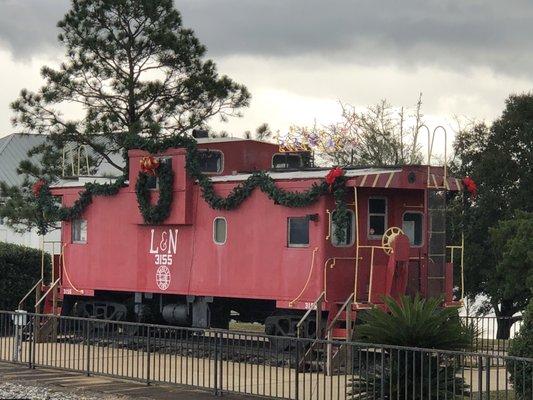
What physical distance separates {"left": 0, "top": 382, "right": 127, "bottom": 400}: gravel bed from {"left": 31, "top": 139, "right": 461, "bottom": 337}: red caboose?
5.21m

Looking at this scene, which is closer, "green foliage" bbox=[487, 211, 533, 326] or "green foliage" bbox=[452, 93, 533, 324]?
"green foliage" bbox=[487, 211, 533, 326]

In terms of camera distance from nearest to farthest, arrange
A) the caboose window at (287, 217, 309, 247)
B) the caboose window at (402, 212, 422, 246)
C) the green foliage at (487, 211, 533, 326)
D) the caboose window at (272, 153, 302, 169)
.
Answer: the caboose window at (287, 217, 309, 247) → the caboose window at (402, 212, 422, 246) → the caboose window at (272, 153, 302, 169) → the green foliage at (487, 211, 533, 326)

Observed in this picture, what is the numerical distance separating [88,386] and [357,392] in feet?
15.8

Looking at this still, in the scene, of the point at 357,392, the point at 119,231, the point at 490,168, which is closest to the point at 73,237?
the point at 119,231

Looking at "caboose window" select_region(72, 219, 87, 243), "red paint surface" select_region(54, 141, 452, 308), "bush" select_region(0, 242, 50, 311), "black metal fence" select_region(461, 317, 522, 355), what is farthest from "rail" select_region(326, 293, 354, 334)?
"bush" select_region(0, 242, 50, 311)

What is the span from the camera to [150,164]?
21.5 metres

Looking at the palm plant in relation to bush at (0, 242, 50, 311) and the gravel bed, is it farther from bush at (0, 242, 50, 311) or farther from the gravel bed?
bush at (0, 242, 50, 311)

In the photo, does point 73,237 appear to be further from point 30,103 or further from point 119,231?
point 30,103

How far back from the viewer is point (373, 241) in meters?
19.8

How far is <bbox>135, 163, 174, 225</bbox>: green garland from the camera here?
2142 cm

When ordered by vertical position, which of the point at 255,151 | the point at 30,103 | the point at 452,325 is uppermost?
the point at 30,103

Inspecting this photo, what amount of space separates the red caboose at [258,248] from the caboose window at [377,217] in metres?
0.02

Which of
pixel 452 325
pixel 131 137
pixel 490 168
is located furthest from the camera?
pixel 490 168

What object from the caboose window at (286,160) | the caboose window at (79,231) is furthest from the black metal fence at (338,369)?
the caboose window at (286,160)
